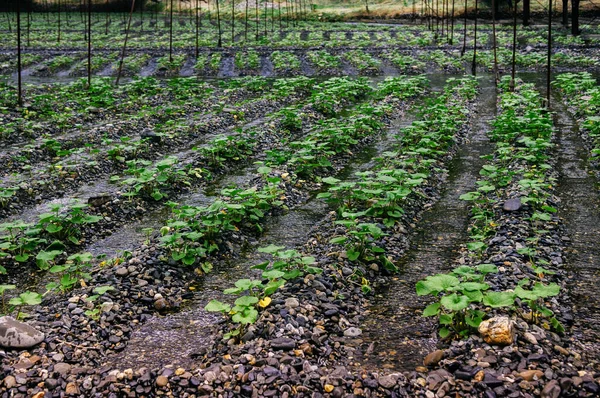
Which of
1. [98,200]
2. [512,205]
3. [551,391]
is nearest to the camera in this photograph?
[551,391]

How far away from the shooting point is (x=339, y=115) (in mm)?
17891

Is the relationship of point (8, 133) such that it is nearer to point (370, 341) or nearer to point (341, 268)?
point (341, 268)

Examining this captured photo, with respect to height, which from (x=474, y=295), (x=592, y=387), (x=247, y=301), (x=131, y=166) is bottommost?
(x=592, y=387)

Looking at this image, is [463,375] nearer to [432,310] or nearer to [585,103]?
[432,310]

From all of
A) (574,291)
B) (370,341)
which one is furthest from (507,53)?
(370,341)

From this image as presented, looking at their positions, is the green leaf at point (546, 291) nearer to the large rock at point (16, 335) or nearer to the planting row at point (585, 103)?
Result: the large rock at point (16, 335)

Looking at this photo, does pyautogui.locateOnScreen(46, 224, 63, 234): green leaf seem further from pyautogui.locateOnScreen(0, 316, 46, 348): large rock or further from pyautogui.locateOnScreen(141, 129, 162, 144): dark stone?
pyautogui.locateOnScreen(141, 129, 162, 144): dark stone

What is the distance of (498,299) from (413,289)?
1732 millimetres

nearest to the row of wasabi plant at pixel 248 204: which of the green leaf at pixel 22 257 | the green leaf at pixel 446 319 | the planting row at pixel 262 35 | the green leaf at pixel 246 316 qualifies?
the green leaf at pixel 22 257

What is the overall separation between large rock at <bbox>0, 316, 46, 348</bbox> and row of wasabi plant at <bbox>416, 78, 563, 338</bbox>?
387cm

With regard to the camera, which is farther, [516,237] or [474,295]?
[516,237]

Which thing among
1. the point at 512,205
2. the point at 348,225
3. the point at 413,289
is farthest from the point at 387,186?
the point at 413,289

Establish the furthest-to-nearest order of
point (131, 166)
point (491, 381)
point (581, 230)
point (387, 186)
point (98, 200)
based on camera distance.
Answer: point (131, 166), point (98, 200), point (387, 186), point (581, 230), point (491, 381)

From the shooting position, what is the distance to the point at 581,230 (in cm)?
876
